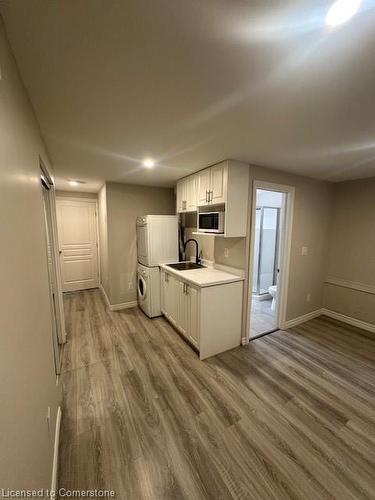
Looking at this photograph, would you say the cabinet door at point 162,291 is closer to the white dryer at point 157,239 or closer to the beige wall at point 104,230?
the white dryer at point 157,239

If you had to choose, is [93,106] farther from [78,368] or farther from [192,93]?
[78,368]

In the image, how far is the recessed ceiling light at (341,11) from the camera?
2.32 feet

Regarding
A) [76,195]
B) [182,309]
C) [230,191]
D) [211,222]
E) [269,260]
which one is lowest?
[182,309]

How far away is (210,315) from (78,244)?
154 inches

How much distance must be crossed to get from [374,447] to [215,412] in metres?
1.20

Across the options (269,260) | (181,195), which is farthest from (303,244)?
(181,195)

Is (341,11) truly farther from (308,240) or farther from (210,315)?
(308,240)

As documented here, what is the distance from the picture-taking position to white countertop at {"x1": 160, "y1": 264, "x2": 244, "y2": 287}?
8.21 feet

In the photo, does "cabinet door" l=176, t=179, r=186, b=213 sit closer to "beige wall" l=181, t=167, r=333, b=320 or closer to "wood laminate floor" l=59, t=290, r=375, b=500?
"beige wall" l=181, t=167, r=333, b=320

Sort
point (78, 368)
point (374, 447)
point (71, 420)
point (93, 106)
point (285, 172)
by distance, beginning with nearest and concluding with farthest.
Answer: point (93, 106) → point (374, 447) → point (71, 420) → point (78, 368) → point (285, 172)

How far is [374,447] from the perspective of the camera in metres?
1.58

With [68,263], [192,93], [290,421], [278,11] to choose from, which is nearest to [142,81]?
[192,93]

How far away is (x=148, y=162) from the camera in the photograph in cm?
256

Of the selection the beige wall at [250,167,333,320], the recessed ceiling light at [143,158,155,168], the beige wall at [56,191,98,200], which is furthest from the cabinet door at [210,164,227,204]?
the beige wall at [56,191,98,200]
